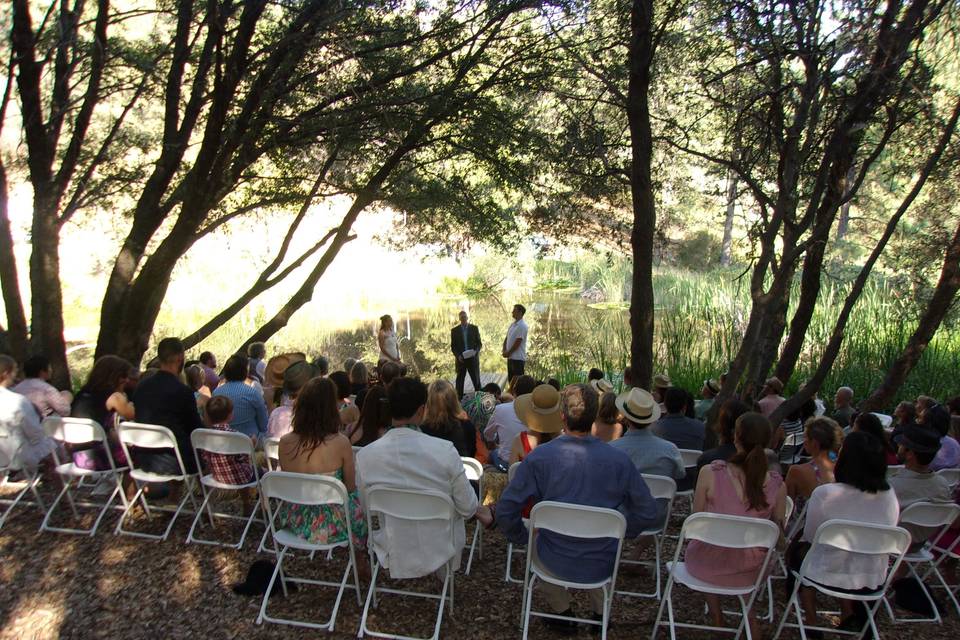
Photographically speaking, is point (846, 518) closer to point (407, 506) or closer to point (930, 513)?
point (930, 513)

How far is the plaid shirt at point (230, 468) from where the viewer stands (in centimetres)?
462

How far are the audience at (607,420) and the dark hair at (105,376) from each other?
3.28m

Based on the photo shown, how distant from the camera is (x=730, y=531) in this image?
133 inches

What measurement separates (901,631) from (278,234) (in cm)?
1981

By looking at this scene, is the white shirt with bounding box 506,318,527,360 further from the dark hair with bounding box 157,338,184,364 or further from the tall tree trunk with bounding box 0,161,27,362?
the dark hair with bounding box 157,338,184,364

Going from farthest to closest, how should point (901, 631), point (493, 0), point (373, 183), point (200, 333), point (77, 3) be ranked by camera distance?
point (200, 333)
point (373, 183)
point (77, 3)
point (493, 0)
point (901, 631)

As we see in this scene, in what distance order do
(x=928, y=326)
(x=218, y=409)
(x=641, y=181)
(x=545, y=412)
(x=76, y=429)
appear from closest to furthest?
(x=545, y=412)
(x=76, y=429)
(x=218, y=409)
(x=928, y=326)
(x=641, y=181)

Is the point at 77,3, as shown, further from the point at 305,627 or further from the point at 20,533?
the point at 305,627

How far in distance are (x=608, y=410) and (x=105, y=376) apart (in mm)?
3461

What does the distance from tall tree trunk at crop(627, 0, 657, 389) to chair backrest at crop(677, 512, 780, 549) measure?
346 centimetres

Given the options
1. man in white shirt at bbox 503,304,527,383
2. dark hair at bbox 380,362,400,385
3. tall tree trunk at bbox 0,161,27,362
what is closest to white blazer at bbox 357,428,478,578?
dark hair at bbox 380,362,400,385

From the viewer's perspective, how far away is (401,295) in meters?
25.1

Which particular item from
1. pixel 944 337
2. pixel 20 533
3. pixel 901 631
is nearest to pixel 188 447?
pixel 20 533

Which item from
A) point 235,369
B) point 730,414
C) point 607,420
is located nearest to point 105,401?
point 235,369
